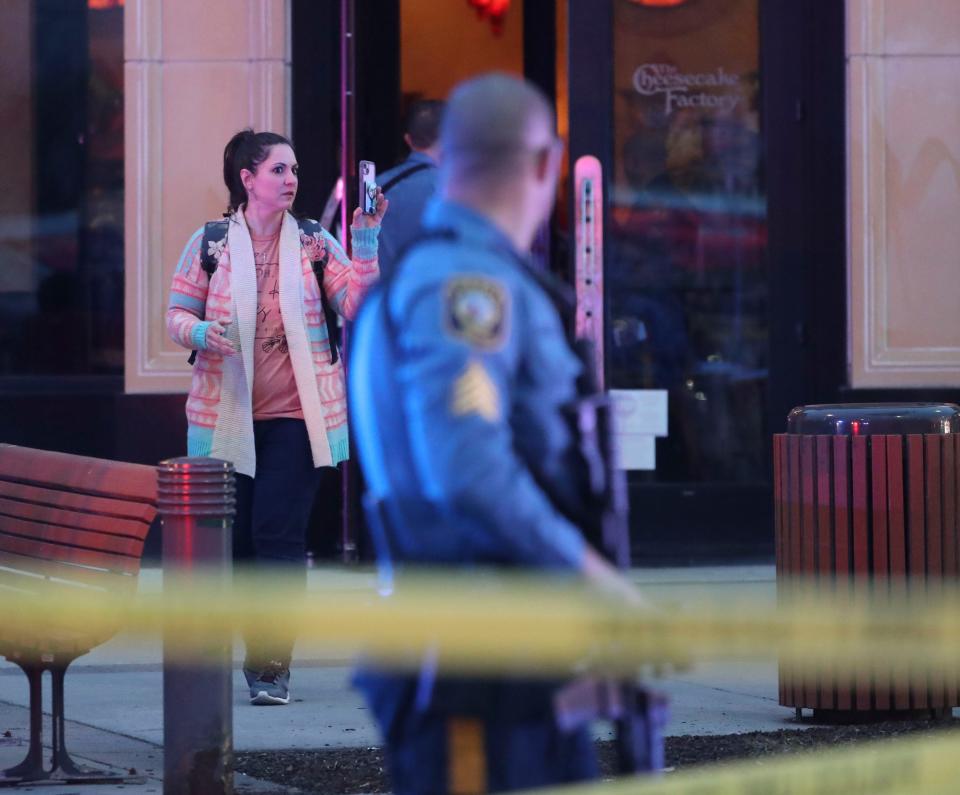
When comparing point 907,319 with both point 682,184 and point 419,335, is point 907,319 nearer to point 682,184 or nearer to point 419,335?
point 682,184

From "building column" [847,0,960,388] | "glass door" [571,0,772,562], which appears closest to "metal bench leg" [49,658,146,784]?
"glass door" [571,0,772,562]

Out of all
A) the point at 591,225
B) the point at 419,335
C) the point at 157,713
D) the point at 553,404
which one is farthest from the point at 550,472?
the point at 591,225

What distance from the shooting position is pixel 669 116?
10461 millimetres

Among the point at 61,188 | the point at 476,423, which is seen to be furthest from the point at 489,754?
the point at 61,188

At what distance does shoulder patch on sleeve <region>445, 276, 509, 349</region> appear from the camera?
2861 millimetres

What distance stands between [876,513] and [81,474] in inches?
99.4

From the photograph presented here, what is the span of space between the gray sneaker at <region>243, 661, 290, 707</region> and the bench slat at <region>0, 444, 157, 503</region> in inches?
48.4

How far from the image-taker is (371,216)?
22.8ft

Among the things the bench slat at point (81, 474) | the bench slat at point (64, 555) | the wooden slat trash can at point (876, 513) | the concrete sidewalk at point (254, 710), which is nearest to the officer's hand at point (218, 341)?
the bench slat at point (81, 474)

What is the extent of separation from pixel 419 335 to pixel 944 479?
3.87 meters

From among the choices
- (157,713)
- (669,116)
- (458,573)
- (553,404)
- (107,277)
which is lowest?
(157,713)

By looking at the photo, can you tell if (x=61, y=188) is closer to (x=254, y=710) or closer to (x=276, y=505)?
(x=276, y=505)

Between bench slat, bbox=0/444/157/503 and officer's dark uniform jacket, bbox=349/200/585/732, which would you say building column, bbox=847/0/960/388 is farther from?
officer's dark uniform jacket, bbox=349/200/585/732

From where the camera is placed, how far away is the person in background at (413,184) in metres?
7.41
